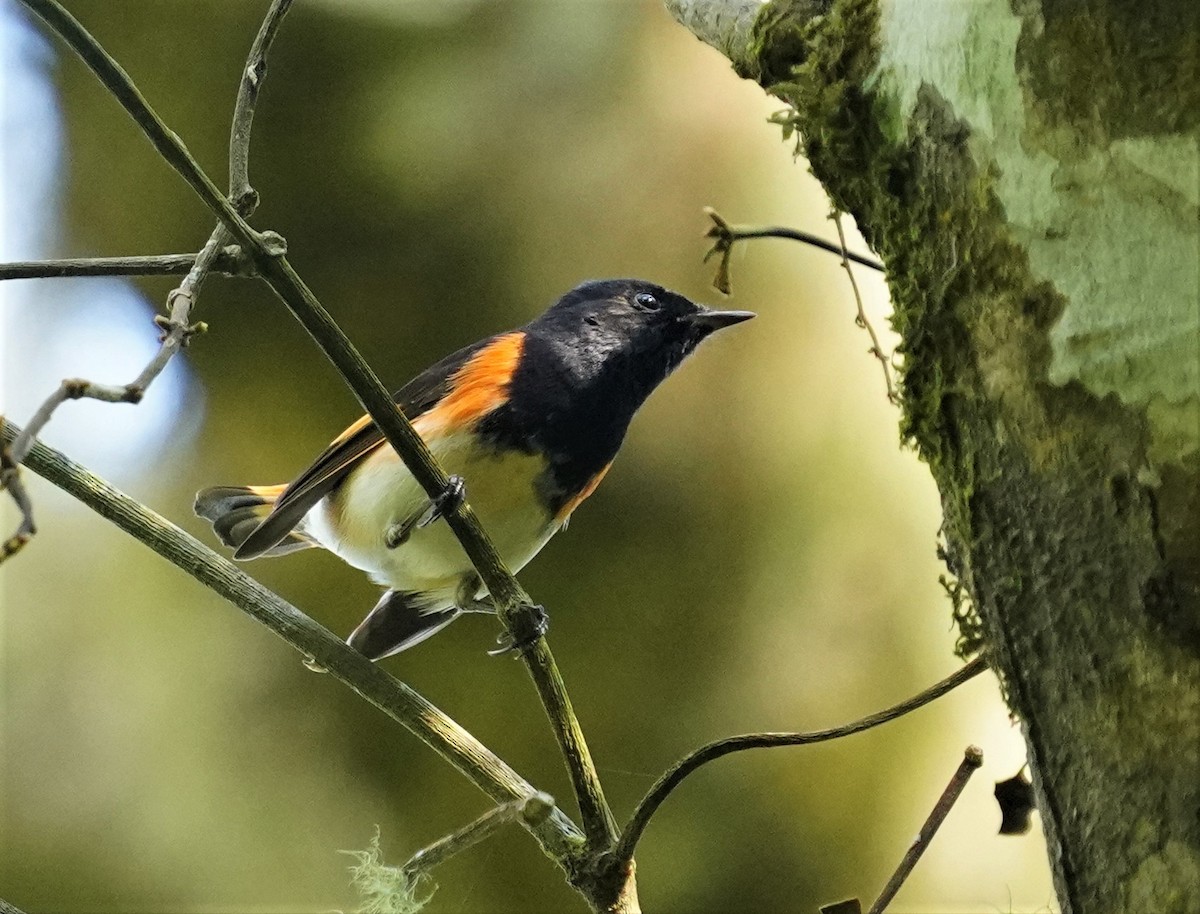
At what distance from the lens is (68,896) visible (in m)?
1.68

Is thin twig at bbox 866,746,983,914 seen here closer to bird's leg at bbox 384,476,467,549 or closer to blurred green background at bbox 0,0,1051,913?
bird's leg at bbox 384,476,467,549

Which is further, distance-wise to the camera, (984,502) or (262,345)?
(262,345)

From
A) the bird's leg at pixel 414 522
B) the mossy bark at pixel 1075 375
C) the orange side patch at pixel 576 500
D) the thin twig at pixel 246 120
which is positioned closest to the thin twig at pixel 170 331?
the thin twig at pixel 246 120

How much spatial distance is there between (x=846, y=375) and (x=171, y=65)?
133cm

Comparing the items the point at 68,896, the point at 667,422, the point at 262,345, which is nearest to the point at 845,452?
the point at 667,422

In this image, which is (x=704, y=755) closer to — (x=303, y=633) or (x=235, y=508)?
(x=303, y=633)

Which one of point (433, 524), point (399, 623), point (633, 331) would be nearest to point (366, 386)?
point (433, 524)

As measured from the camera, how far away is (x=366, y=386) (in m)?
0.75

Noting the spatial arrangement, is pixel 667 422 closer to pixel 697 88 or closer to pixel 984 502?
pixel 697 88

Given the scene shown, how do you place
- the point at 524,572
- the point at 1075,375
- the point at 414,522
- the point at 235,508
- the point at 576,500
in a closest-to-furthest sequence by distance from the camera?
1. the point at 1075,375
2. the point at 414,522
3. the point at 576,500
4. the point at 235,508
5. the point at 524,572

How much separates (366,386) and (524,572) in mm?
1216

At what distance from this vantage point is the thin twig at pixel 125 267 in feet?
2.16

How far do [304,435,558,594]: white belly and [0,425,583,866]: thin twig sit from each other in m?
0.25

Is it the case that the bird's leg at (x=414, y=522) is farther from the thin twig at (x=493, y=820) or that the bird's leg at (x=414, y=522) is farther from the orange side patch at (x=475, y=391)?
the thin twig at (x=493, y=820)
